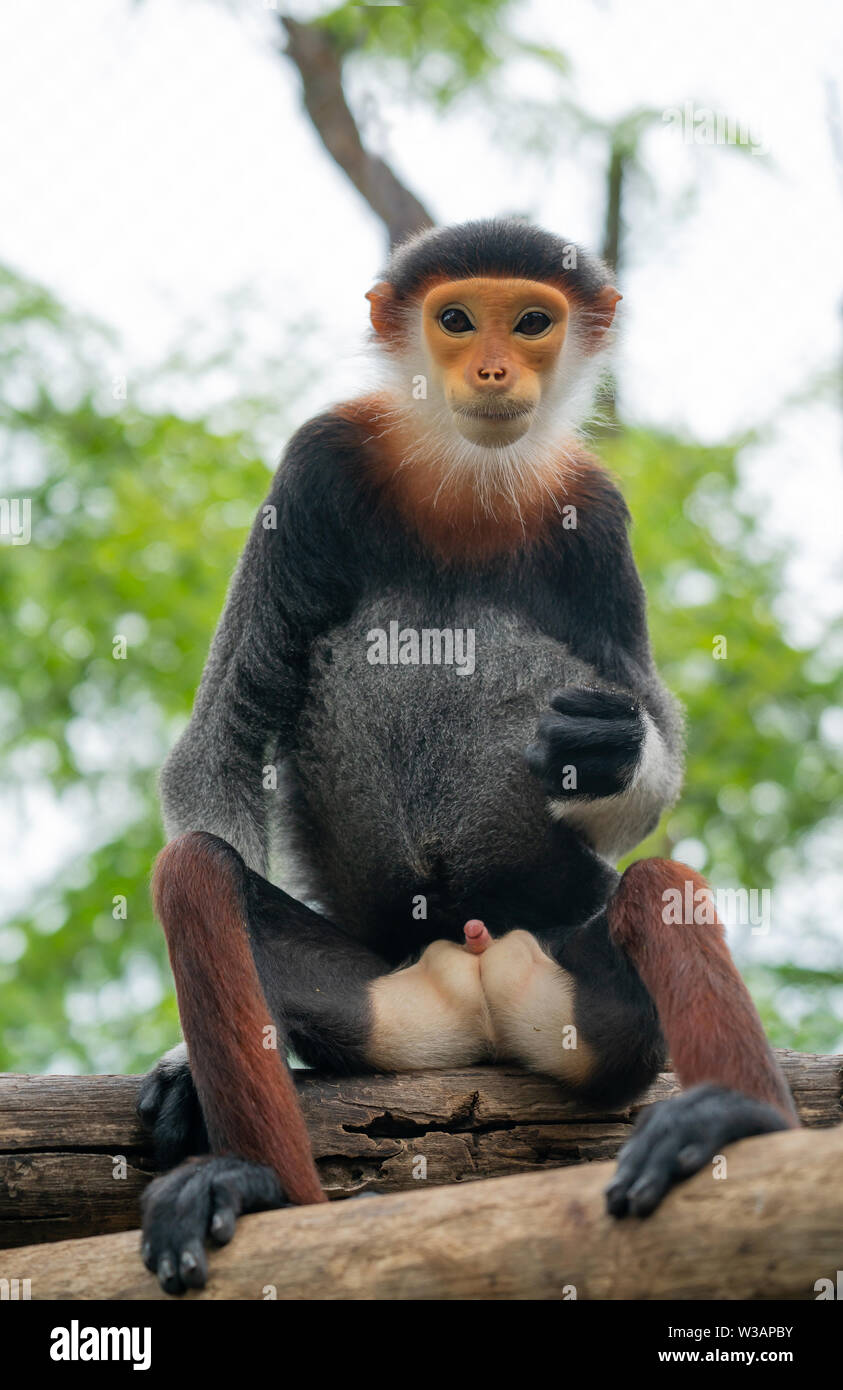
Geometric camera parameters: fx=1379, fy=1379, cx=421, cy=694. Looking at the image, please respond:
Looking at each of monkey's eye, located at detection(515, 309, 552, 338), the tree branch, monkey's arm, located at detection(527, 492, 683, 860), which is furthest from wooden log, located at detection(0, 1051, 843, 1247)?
the tree branch

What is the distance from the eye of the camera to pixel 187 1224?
3.55 m

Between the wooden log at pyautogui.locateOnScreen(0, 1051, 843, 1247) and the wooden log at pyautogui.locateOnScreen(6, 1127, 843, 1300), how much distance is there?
0.75m

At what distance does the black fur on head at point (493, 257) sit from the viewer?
16.6 feet

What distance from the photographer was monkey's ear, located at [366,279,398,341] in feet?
17.8

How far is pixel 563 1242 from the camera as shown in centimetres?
312

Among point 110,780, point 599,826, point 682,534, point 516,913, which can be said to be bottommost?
point 516,913

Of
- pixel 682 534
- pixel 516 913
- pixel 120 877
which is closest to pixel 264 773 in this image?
pixel 516 913

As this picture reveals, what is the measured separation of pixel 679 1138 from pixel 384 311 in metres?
3.47

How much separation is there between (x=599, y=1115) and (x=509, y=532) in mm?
2116

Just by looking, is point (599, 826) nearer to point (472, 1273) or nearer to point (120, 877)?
point (472, 1273)

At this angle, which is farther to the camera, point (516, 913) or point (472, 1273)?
point (516, 913)
